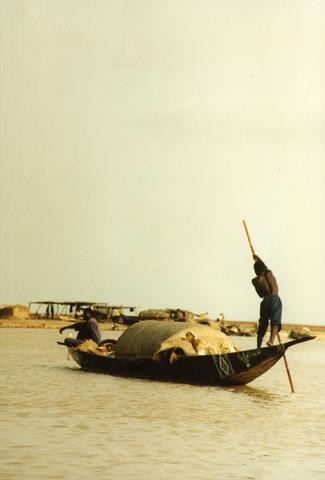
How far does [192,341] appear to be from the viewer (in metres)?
16.7

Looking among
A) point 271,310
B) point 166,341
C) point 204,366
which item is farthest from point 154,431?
point 166,341

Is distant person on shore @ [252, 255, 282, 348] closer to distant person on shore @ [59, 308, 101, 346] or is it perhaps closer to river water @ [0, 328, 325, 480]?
river water @ [0, 328, 325, 480]

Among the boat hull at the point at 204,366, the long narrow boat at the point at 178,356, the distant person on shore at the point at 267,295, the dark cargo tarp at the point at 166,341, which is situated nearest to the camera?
the distant person on shore at the point at 267,295

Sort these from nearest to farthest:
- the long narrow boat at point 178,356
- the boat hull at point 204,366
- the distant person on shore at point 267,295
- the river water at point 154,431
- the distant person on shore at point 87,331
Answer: the river water at point 154,431 → the distant person on shore at point 267,295 → the boat hull at point 204,366 → the long narrow boat at point 178,356 → the distant person on shore at point 87,331

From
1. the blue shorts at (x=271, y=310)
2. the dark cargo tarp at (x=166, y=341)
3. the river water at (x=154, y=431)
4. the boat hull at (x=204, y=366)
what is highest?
the blue shorts at (x=271, y=310)

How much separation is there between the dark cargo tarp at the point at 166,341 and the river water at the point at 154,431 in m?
1.02

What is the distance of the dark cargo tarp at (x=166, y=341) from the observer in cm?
1638

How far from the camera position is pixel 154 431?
9188 millimetres

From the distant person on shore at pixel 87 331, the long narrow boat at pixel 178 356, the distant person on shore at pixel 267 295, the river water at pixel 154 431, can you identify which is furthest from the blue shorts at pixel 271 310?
the distant person on shore at pixel 87 331

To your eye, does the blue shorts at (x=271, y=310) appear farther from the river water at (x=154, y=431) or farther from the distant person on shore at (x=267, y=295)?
the river water at (x=154, y=431)

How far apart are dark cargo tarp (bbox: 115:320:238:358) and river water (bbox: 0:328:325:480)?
3.35ft

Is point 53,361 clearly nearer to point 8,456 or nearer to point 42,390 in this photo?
point 42,390

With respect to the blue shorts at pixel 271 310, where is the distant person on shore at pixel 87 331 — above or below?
below

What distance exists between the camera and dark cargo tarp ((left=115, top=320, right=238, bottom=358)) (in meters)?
16.4
